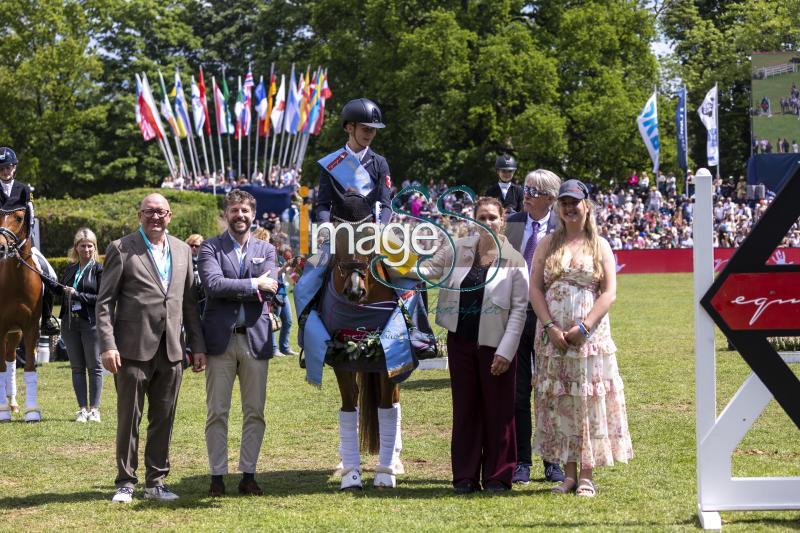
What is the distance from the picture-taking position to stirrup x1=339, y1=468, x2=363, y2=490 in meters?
7.74

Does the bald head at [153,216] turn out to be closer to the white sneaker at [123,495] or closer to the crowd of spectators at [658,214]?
the white sneaker at [123,495]

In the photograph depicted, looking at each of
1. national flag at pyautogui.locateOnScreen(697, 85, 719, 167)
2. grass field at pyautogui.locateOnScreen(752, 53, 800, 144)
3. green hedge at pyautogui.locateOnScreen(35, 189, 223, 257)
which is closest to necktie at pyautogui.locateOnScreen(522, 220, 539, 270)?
green hedge at pyautogui.locateOnScreen(35, 189, 223, 257)

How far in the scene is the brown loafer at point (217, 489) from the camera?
7665 millimetres

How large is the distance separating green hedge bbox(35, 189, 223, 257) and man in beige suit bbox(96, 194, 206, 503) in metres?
22.8

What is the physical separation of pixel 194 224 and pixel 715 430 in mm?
28380

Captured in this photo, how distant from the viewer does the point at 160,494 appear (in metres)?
7.64

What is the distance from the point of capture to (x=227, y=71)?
6481cm

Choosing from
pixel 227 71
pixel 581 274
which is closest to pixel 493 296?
pixel 581 274

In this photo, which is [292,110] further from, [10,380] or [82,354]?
[82,354]

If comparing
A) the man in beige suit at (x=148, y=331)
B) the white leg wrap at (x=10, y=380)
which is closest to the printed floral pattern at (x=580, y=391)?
the man in beige suit at (x=148, y=331)

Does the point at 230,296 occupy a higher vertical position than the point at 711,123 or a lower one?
lower

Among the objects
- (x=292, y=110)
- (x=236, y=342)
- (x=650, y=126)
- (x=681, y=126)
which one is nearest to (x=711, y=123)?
(x=681, y=126)

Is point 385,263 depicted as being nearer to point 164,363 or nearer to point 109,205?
point 164,363

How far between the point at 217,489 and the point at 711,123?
34.9 meters
